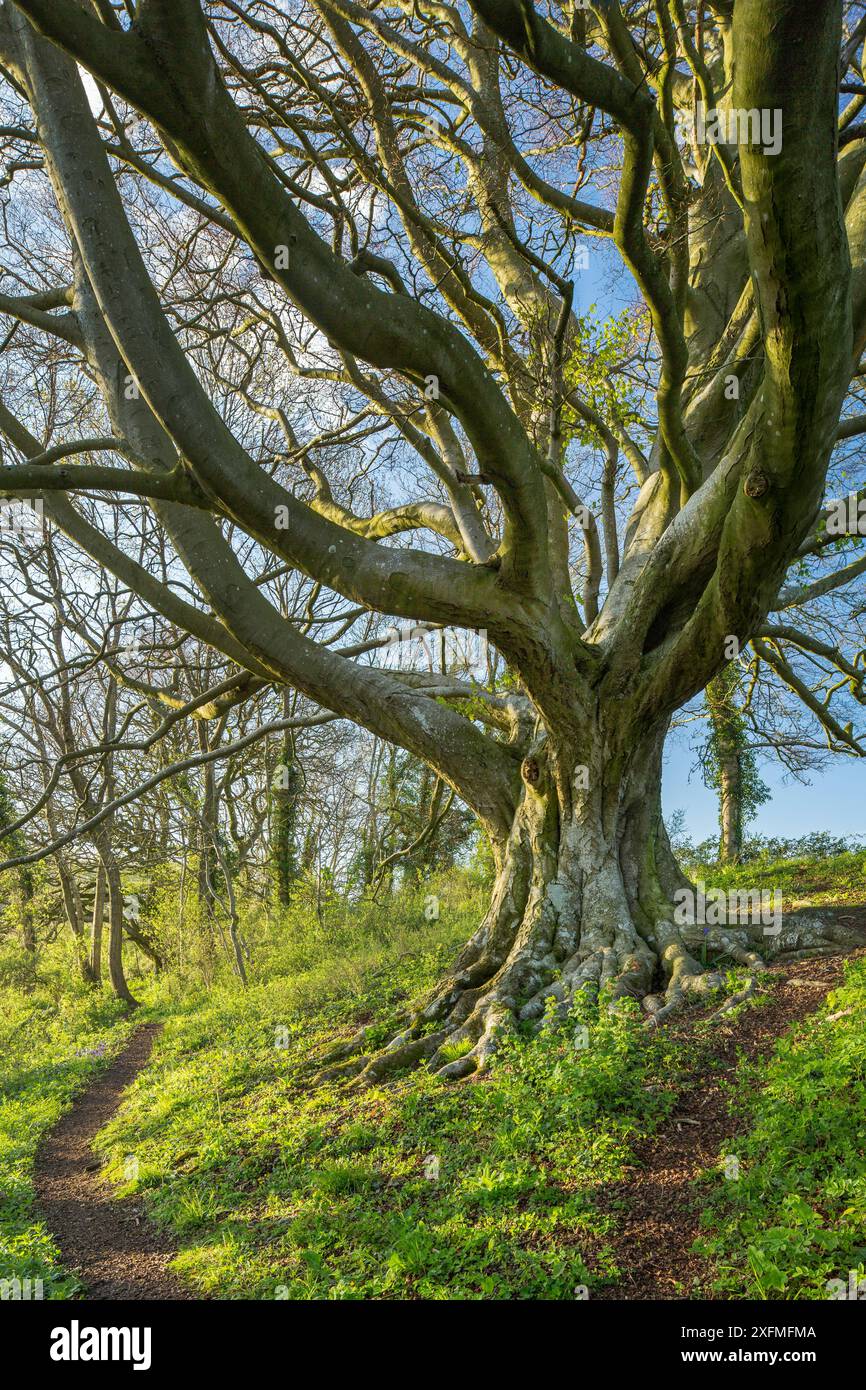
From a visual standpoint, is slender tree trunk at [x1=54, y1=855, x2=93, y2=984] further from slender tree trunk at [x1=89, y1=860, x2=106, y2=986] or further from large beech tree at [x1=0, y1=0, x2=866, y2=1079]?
large beech tree at [x1=0, y1=0, x2=866, y2=1079]

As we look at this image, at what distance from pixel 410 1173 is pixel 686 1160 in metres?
1.43

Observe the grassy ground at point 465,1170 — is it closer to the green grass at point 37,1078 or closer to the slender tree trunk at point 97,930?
the green grass at point 37,1078

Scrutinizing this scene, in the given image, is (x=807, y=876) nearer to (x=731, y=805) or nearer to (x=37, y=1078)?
(x=731, y=805)

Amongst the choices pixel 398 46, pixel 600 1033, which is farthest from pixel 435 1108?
pixel 398 46

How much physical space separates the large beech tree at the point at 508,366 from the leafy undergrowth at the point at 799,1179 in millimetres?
1538

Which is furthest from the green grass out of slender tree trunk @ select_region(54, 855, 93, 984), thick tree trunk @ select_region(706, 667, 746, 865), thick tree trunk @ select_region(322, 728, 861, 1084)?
thick tree trunk @ select_region(706, 667, 746, 865)

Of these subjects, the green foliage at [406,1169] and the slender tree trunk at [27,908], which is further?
the slender tree trunk at [27,908]

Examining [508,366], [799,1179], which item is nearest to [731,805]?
[508,366]

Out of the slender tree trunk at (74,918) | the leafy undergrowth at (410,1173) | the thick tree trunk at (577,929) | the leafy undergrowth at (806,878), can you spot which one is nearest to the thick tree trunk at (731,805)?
the leafy undergrowth at (806,878)

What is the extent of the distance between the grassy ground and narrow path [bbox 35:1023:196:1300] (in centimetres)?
12

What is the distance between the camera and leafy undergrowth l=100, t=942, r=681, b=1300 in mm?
3137

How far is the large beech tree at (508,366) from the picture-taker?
3.31 m
